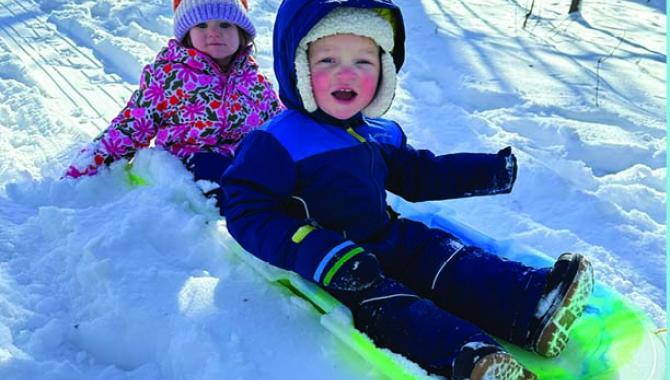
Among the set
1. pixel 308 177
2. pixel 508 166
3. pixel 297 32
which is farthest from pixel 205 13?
pixel 508 166

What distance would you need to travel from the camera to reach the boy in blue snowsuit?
5.84ft

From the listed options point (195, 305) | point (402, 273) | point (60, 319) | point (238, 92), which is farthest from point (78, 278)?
point (238, 92)

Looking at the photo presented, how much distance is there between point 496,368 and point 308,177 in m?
0.80

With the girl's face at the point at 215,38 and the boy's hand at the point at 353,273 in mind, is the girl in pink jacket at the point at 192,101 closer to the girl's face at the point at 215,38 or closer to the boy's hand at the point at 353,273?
the girl's face at the point at 215,38

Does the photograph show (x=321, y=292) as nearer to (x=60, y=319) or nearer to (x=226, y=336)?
(x=226, y=336)

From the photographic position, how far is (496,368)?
1544 mm

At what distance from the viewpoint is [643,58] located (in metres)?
4.78

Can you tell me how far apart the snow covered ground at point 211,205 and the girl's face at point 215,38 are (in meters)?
0.59

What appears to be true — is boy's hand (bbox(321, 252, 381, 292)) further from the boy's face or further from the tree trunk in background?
the tree trunk in background

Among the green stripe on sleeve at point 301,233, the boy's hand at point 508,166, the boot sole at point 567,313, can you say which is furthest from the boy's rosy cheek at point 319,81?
the boot sole at point 567,313

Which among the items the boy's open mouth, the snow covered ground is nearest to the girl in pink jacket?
the snow covered ground

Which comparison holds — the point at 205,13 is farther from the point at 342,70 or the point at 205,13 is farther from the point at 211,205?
the point at 342,70

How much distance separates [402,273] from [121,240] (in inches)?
36.7

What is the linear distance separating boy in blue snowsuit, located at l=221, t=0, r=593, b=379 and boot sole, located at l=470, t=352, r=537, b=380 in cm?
9
